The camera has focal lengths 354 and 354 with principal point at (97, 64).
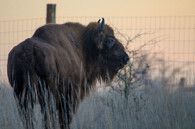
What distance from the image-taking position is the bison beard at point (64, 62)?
13.7 ft

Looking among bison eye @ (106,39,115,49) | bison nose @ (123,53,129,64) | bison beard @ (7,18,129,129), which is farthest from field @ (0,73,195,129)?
bison eye @ (106,39,115,49)

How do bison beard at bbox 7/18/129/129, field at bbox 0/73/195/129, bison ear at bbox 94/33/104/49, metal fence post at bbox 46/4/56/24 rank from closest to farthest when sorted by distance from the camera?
1. bison beard at bbox 7/18/129/129
2. field at bbox 0/73/195/129
3. bison ear at bbox 94/33/104/49
4. metal fence post at bbox 46/4/56/24

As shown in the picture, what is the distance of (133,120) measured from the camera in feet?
16.2

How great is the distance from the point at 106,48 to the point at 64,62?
156 cm

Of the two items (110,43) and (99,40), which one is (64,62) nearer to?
(99,40)

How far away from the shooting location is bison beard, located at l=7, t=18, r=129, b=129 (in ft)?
13.7

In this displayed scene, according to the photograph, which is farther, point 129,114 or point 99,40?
point 99,40

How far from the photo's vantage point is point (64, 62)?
16.3 ft

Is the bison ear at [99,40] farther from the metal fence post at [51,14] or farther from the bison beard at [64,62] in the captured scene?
the metal fence post at [51,14]

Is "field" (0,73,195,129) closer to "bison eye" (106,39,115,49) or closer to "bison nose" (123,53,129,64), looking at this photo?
"bison nose" (123,53,129,64)

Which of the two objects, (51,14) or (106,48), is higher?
(51,14)

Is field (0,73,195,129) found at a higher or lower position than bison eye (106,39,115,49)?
lower

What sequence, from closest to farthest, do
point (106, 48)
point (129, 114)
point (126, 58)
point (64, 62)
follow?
point (64, 62) → point (129, 114) → point (126, 58) → point (106, 48)

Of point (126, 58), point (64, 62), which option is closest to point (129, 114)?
point (64, 62)
